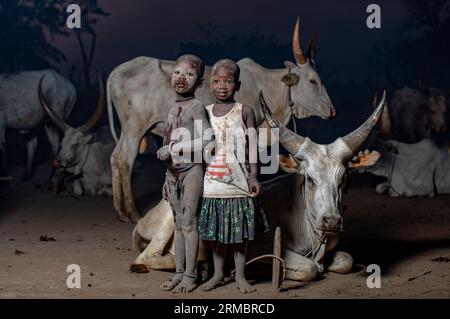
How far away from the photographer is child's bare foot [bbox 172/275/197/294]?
15.1ft

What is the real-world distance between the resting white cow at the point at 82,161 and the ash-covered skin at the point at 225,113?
19.5 ft

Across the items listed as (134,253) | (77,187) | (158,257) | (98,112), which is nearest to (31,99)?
(98,112)

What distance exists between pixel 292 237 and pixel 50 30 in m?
14.5

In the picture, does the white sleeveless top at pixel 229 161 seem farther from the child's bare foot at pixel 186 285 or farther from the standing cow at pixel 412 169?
the standing cow at pixel 412 169

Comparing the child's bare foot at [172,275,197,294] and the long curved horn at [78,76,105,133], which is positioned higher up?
the long curved horn at [78,76,105,133]

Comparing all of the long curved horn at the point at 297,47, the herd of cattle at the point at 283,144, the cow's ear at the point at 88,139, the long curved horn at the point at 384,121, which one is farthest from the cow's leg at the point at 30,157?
the long curved horn at the point at 384,121

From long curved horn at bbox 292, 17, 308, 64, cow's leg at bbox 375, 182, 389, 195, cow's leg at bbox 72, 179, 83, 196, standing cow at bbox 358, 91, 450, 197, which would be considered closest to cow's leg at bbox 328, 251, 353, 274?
long curved horn at bbox 292, 17, 308, 64

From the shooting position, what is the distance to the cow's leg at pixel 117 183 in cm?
780

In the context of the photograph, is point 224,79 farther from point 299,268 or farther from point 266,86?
point 266,86

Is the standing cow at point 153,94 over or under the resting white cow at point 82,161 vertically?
over

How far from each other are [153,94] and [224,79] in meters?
3.28

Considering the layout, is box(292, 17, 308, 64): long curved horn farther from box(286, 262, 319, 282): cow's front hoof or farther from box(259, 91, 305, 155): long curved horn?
box(286, 262, 319, 282): cow's front hoof

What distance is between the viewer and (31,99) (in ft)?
38.9

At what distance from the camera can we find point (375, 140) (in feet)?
34.4
